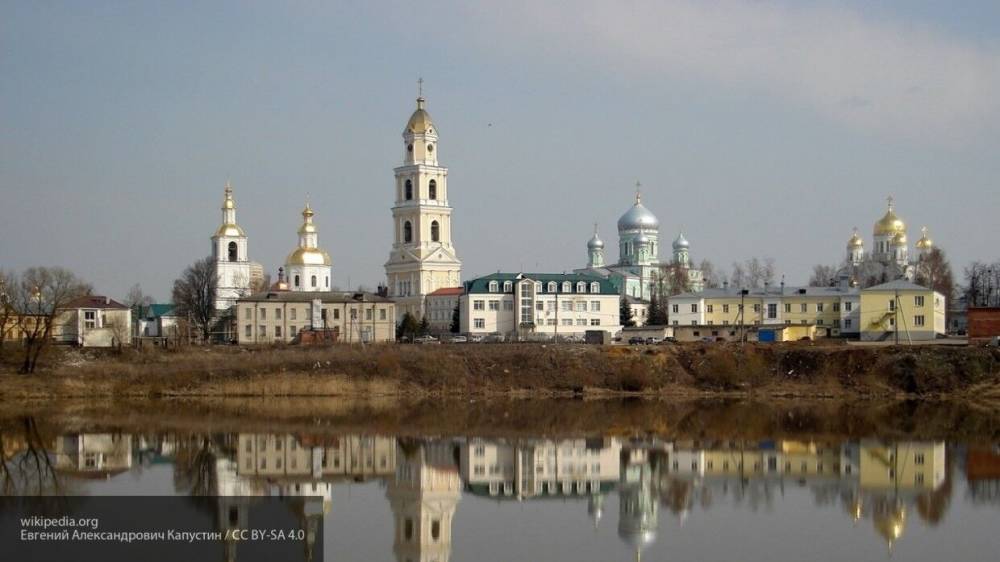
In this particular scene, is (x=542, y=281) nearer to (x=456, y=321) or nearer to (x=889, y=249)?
(x=456, y=321)

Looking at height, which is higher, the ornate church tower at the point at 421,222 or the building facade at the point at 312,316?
the ornate church tower at the point at 421,222

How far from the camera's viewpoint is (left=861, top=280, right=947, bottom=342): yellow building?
71.6m

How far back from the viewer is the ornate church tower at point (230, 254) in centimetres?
10325

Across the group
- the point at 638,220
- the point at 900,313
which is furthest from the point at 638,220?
the point at 900,313

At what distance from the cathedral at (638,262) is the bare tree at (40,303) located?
55175 mm

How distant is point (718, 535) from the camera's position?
2478cm

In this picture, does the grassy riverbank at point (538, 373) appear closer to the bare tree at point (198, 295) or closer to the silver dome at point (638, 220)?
the bare tree at point (198, 295)

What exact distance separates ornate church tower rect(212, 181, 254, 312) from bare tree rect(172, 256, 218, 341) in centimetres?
369

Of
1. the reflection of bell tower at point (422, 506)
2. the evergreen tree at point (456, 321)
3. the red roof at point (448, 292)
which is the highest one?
the red roof at point (448, 292)

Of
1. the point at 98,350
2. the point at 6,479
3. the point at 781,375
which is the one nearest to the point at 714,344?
the point at 781,375

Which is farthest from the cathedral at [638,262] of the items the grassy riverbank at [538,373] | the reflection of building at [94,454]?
the reflection of building at [94,454]

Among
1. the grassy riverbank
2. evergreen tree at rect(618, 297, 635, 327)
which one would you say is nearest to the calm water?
the grassy riverbank

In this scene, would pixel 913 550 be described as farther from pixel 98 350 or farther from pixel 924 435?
pixel 98 350

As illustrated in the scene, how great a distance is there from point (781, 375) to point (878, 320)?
1858cm
